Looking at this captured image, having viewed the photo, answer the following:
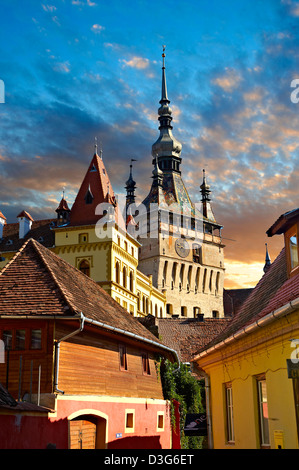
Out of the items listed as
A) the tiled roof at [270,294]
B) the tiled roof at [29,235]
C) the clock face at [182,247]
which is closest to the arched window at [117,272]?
the tiled roof at [29,235]

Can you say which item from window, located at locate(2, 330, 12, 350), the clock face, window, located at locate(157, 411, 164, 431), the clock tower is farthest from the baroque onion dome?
window, located at locate(2, 330, 12, 350)

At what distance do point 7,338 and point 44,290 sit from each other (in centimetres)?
176

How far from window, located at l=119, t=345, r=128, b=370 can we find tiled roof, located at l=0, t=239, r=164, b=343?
0.88 metres

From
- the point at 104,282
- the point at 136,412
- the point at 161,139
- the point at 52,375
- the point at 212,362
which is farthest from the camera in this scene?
Answer: the point at 161,139

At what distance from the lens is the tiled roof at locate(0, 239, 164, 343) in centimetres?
1628

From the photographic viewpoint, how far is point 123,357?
2056cm

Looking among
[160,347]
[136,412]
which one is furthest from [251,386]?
[160,347]

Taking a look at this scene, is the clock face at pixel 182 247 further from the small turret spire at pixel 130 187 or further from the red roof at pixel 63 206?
the red roof at pixel 63 206

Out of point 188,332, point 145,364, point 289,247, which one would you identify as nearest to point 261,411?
point 289,247

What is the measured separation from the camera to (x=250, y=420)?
1266cm

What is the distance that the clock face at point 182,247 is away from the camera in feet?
273

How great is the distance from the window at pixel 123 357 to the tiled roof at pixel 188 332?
83.2 ft

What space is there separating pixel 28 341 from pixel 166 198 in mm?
72791
